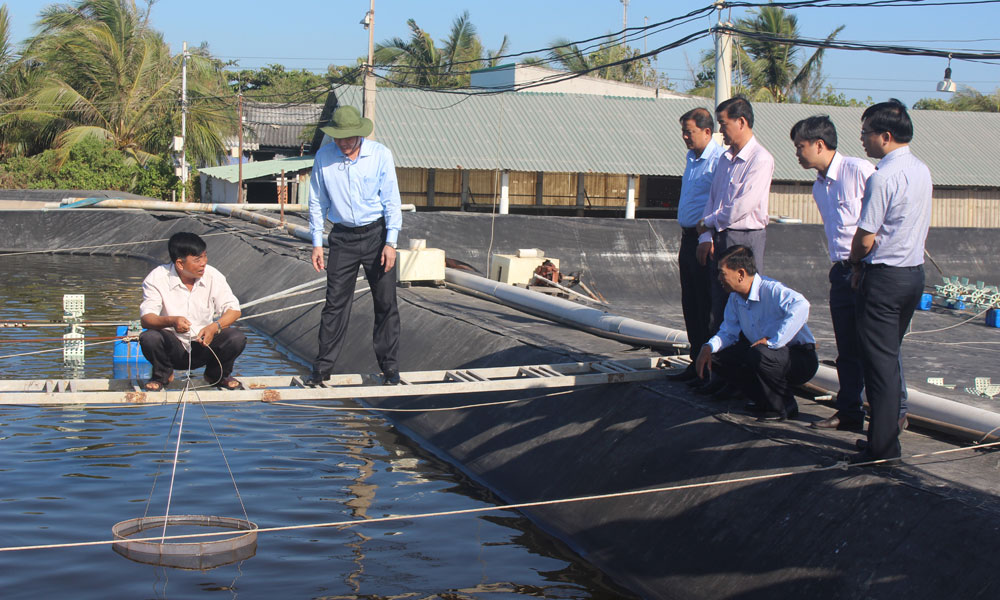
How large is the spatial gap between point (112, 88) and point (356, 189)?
37554mm

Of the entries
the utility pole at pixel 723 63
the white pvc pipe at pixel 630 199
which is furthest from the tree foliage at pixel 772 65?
the utility pole at pixel 723 63

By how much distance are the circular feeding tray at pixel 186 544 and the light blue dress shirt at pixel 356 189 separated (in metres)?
2.37

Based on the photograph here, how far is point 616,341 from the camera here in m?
10.1

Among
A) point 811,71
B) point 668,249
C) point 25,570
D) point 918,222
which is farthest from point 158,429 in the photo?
point 811,71

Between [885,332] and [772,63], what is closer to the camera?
[885,332]

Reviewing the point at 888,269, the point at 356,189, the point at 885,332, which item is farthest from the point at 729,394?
the point at 356,189

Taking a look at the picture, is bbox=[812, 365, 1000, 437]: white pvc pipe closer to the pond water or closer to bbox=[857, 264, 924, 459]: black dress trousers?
bbox=[857, 264, 924, 459]: black dress trousers

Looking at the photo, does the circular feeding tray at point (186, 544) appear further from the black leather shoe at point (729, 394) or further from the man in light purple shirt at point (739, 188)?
the man in light purple shirt at point (739, 188)

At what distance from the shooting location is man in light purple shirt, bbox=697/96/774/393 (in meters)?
7.01

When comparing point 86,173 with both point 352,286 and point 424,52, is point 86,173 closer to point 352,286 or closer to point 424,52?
point 424,52

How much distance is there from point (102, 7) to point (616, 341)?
39.0 meters

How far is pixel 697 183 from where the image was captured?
25.3 ft

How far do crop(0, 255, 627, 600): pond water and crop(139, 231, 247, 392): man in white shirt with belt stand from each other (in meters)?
1.11

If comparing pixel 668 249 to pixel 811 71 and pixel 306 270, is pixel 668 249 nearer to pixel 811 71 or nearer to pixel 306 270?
pixel 306 270
